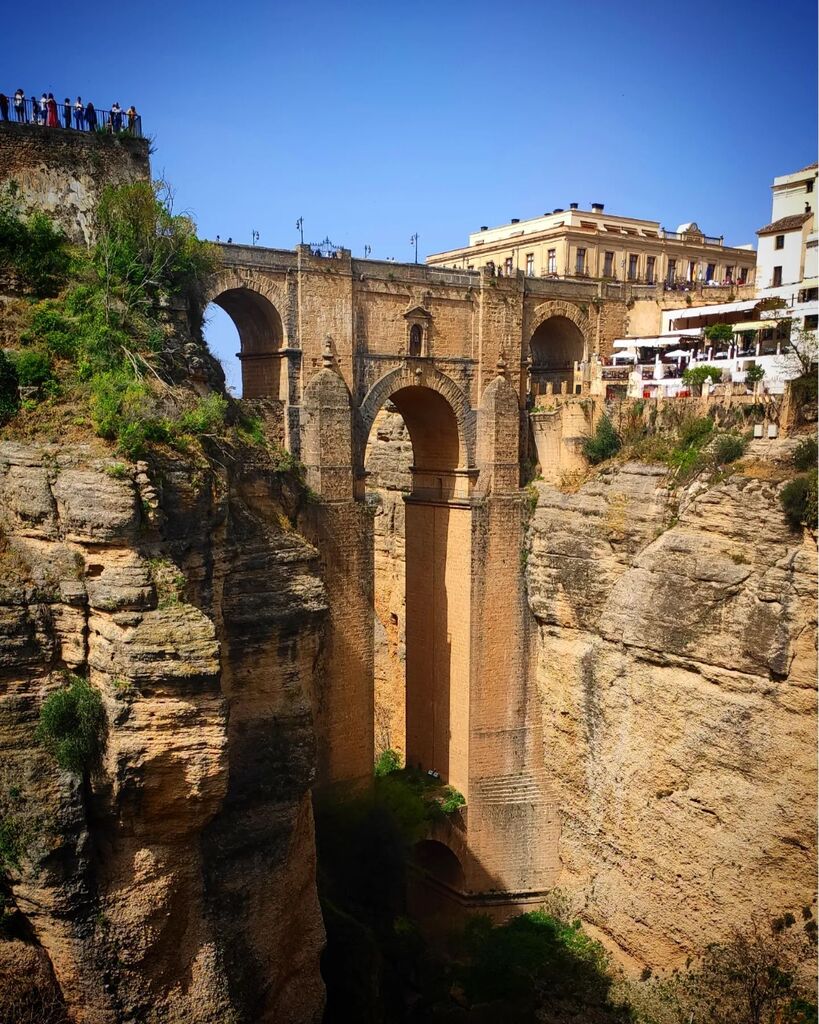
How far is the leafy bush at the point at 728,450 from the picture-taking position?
1828cm

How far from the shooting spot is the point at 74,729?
10.0 m

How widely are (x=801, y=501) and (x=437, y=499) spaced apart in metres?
8.48

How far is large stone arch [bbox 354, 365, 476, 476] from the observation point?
65.2 feet

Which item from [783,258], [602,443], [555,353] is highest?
[783,258]

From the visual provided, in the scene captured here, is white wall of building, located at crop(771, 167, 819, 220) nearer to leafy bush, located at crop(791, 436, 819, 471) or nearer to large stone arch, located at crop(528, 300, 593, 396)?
large stone arch, located at crop(528, 300, 593, 396)

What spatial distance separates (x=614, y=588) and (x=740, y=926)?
21.6ft

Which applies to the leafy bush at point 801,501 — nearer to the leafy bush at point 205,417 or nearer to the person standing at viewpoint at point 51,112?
the leafy bush at point 205,417

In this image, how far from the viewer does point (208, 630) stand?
1025 cm

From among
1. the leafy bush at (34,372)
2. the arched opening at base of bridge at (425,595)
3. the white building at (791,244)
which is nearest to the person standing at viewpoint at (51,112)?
the leafy bush at (34,372)

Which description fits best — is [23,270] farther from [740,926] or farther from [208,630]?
[740,926]

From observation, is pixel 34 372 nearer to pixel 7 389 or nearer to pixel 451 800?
pixel 7 389

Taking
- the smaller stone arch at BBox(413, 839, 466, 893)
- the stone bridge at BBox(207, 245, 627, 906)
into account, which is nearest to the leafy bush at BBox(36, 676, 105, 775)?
the stone bridge at BBox(207, 245, 627, 906)

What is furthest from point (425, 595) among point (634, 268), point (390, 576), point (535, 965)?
point (634, 268)

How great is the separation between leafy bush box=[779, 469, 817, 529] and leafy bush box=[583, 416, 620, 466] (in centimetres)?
540
